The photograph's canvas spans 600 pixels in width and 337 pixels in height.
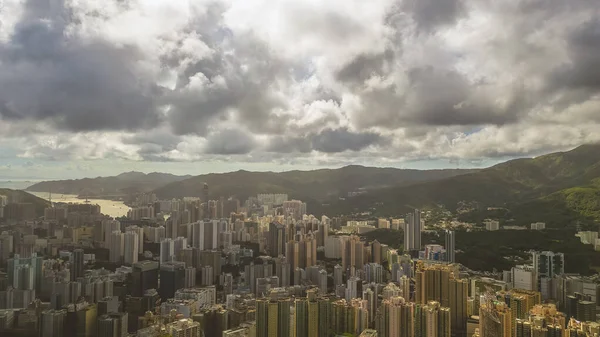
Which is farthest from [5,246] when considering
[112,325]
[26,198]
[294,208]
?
[294,208]

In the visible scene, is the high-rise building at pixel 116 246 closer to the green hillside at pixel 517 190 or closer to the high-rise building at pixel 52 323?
the high-rise building at pixel 52 323

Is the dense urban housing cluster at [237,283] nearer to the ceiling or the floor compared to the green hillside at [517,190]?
nearer to the floor

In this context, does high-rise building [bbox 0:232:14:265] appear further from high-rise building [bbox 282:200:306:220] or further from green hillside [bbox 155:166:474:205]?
high-rise building [bbox 282:200:306:220]

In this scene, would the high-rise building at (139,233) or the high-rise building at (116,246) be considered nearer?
the high-rise building at (116,246)

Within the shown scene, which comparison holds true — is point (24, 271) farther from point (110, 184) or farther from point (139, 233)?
point (139, 233)

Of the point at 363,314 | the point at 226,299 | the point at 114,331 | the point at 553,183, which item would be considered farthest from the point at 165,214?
the point at 553,183

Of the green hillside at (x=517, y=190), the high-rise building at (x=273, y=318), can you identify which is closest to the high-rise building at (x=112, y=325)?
the high-rise building at (x=273, y=318)

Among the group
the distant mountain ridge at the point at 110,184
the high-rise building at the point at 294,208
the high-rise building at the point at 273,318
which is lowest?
the high-rise building at the point at 273,318
